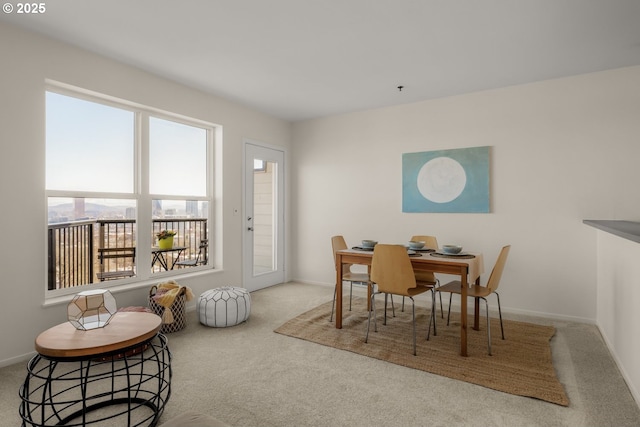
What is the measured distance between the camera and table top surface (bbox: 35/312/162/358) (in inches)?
61.3

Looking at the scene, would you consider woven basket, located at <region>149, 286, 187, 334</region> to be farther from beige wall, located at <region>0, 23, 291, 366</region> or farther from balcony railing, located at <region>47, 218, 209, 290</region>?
balcony railing, located at <region>47, 218, 209, 290</region>

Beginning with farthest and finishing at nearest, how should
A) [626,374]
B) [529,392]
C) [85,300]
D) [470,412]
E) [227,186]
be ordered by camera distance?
[227,186]
[626,374]
[529,392]
[470,412]
[85,300]

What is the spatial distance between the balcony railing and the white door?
1146mm

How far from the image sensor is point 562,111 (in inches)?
143

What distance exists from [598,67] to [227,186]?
4.14m

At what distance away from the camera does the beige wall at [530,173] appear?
344 centimetres

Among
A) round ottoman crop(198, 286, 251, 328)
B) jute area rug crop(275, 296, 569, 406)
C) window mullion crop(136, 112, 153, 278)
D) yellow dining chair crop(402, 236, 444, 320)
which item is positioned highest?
window mullion crop(136, 112, 153, 278)

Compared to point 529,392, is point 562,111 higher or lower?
higher

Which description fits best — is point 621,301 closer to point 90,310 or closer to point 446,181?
point 446,181

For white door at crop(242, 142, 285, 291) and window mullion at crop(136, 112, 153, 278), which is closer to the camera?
window mullion at crop(136, 112, 153, 278)

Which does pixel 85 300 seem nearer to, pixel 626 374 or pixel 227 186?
pixel 227 186

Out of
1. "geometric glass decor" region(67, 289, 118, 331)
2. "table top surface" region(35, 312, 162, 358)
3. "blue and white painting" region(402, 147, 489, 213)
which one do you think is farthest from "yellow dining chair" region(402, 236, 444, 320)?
"geometric glass decor" region(67, 289, 118, 331)

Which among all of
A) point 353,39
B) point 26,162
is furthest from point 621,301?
point 26,162

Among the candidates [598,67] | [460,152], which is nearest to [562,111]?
[598,67]
